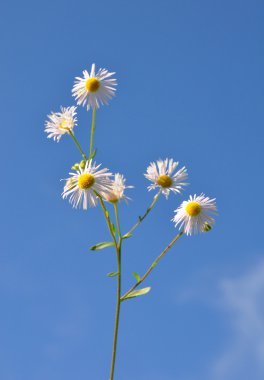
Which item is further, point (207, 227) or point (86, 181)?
point (207, 227)

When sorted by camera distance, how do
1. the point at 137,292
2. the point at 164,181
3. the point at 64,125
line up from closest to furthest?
the point at 137,292 → the point at 164,181 → the point at 64,125

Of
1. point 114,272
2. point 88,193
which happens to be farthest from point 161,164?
point 114,272

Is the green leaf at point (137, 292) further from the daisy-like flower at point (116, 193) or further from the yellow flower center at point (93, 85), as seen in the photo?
the yellow flower center at point (93, 85)

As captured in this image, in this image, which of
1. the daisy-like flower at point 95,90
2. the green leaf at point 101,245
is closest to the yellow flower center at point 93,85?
the daisy-like flower at point 95,90

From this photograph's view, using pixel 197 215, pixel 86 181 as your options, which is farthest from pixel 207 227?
pixel 86 181

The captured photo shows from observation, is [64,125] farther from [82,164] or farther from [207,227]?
[207,227]

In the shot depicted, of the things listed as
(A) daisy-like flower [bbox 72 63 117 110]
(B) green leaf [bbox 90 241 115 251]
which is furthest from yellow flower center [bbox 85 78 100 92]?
(B) green leaf [bbox 90 241 115 251]

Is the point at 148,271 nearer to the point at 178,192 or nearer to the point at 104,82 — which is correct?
the point at 178,192
